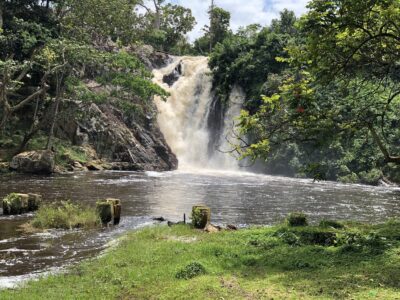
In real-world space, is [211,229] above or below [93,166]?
below

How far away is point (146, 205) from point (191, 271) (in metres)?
11.9

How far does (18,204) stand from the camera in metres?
16.7

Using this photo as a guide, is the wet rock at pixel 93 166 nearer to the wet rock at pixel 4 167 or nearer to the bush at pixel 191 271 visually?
the wet rock at pixel 4 167

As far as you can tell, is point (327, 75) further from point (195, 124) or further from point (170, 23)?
point (170, 23)

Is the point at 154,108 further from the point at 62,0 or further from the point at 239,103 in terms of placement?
the point at 62,0

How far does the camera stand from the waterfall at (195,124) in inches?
1865

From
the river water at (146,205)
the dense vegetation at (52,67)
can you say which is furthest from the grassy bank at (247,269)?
the dense vegetation at (52,67)

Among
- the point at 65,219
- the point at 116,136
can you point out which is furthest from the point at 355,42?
the point at 116,136

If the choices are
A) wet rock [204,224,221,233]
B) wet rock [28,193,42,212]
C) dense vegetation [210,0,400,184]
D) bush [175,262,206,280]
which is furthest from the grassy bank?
wet rock [28,193,42,212]

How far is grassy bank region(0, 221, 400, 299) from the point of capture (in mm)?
7617

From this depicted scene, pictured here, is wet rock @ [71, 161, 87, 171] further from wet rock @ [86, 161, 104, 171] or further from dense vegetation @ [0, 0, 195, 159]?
dense vegetation @ [0, 0, 195, 159]

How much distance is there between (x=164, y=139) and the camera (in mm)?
46156

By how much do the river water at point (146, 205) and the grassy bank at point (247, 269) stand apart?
4.81 ft

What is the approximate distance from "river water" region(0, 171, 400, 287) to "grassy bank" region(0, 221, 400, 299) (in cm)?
147
